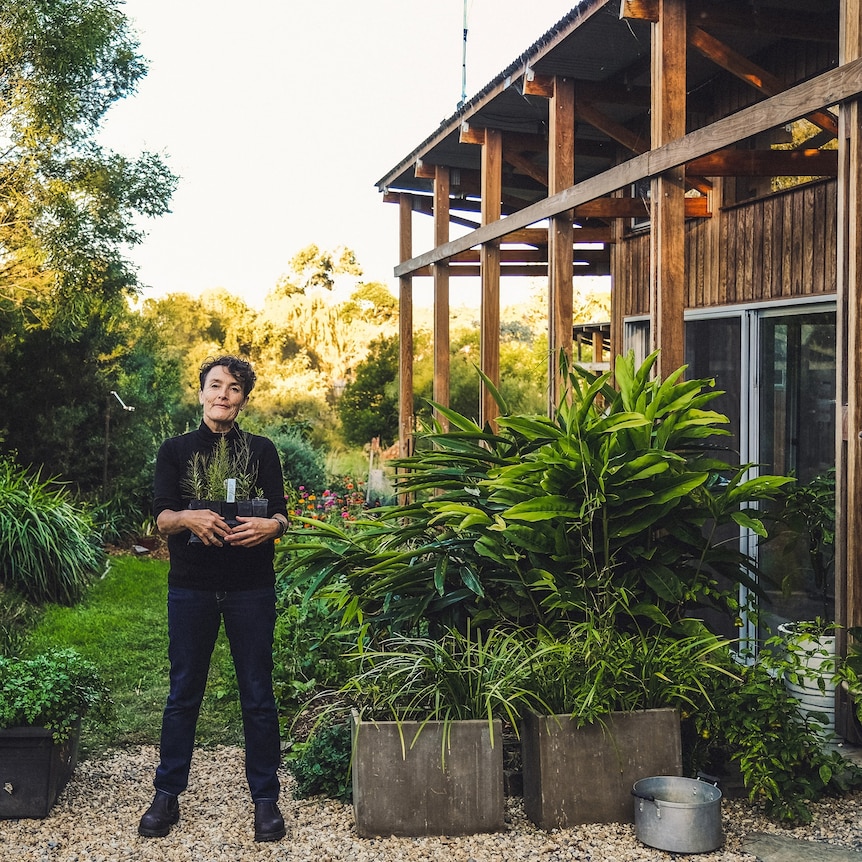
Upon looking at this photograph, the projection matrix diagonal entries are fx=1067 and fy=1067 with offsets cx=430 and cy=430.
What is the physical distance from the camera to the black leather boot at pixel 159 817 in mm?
3754

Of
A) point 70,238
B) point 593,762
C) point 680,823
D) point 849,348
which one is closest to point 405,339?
point 70,238

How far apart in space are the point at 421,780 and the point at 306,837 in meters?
0.45

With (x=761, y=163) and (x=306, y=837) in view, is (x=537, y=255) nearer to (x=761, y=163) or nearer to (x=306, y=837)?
(x=761, y=163)

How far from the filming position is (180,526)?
3.65 meters

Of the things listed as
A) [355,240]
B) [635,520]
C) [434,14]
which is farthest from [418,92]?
[635,520]

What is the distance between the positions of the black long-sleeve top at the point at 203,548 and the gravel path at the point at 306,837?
88 cm

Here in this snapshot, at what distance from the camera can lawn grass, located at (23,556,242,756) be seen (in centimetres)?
512

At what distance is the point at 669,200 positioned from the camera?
5.29m

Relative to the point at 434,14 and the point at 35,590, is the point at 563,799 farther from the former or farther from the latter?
the point at 434,14

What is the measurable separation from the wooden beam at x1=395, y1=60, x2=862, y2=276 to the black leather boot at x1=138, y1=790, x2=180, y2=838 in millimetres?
3526

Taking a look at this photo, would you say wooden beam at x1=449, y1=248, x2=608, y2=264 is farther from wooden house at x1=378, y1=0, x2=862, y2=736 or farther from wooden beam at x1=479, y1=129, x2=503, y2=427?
wooden beam at x1=479, y1=129, x2=503, y2=427

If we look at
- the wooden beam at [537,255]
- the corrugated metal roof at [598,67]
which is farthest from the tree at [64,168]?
the corrugated metal roof at [598,67]

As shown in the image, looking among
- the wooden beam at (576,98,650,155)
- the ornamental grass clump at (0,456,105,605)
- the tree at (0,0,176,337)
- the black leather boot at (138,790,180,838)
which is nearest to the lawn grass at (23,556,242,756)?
the ornamental grass clump at (0,456,105,605)

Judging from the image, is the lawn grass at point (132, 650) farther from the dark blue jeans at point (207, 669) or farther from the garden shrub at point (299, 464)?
the garden shrub at point (299, 464)
